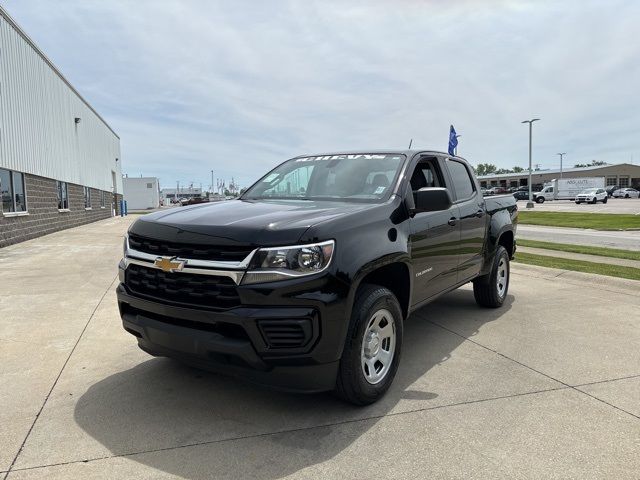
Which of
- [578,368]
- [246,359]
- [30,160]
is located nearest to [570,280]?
[578,368]

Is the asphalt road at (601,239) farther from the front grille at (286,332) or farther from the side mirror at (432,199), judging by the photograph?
the front grille at (286,332)

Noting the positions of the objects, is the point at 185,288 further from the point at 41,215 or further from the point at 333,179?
the point at 41,215

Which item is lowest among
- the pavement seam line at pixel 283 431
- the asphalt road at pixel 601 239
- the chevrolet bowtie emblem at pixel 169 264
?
the asphalt road at pixel 601 239

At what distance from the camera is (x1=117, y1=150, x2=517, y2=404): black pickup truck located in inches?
112

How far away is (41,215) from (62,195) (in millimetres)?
4379

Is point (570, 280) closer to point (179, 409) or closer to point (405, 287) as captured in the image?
point (405, 287)

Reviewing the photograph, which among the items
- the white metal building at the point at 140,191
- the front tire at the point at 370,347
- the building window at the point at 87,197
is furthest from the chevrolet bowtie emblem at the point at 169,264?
the white metal building at the point at 140,191

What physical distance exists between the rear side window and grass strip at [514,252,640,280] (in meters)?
4.05

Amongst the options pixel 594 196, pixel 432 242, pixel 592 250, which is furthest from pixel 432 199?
pixel 594 196

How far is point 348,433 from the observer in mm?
3029

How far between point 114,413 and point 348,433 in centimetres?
163

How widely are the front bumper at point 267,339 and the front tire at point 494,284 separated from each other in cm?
357

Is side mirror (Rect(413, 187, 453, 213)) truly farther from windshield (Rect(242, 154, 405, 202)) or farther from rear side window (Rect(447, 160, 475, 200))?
rear side window (Rect(447, 160, 475, 200))

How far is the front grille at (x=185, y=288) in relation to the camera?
9.58ft
